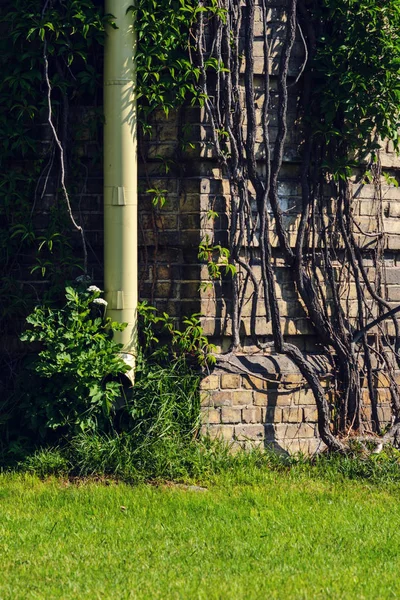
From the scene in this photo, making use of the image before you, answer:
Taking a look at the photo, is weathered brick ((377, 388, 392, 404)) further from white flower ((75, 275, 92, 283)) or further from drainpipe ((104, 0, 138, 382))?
white flower ((75, 275, 92, 283))

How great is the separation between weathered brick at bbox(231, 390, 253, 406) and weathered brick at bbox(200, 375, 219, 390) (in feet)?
0.46

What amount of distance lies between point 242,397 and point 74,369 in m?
1.16

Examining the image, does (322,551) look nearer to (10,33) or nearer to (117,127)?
(117,127)

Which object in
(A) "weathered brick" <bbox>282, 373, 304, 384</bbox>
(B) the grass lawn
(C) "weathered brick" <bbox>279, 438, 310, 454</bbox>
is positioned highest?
(A) "weathered brick" <bbox>282, 373, 304, 384</bbox>

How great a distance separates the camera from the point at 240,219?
588cm

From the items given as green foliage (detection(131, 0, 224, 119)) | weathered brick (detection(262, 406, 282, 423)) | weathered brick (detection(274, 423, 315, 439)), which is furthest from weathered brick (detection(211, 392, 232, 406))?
green foliage (detection(131, 0, 224, 119))

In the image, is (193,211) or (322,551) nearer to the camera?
(322,551)

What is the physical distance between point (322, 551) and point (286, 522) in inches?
17.1

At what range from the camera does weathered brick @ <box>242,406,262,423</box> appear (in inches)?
233

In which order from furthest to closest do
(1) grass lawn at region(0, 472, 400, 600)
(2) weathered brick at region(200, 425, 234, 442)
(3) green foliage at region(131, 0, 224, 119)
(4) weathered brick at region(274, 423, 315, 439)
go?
(4) weathered brick at region(274, 423, 315, 439)
(2) weathered brick at region(200, 425, 234, 442)
(3) green foliage at region(131, 0, 224, 119)
(1) grass lawn at region(0, 472, 400, 600)

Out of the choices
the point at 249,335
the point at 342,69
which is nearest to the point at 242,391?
the point at 249,335

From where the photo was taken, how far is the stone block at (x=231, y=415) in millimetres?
5848

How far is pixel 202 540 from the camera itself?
433 cm

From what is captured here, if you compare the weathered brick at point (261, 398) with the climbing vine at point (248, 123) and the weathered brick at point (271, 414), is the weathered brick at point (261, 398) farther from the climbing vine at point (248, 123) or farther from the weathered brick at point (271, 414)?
the climbing vine at point (248, 123)
